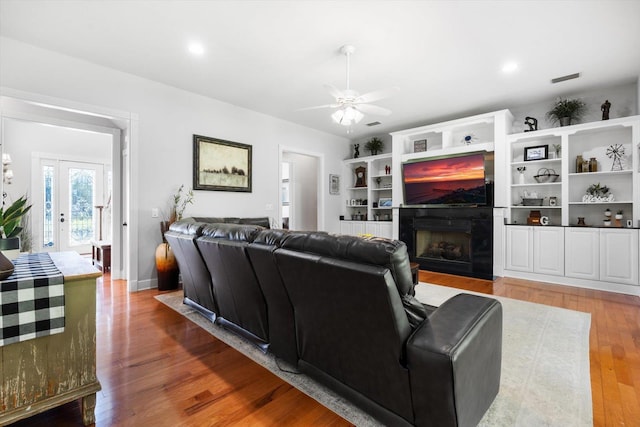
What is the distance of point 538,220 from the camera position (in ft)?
15.1

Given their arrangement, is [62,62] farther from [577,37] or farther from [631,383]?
[631,383]

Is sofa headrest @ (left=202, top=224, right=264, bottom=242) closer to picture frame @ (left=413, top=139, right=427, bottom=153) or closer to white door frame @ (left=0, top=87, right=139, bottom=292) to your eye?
white door frame @ (left=0, top=87, right=139, bottom=292)

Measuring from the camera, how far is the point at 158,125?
407 cm

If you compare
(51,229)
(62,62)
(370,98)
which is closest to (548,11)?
(370,98)

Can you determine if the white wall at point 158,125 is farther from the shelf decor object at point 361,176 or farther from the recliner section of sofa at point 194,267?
the shelf decor object at point 361,176

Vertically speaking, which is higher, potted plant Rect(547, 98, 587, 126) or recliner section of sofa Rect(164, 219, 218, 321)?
potted plant Rect(547, 98, 587, 126)

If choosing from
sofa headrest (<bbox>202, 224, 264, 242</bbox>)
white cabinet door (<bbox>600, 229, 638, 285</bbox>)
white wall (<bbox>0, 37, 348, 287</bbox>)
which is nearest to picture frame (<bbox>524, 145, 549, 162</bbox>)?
white cabinet door (<bbox>600, 229, 638, 285</bbox>)

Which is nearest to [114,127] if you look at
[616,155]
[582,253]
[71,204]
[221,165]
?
[221,165]

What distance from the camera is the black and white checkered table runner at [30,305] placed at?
124 cm

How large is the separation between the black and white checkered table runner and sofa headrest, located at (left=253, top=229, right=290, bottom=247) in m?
0.97

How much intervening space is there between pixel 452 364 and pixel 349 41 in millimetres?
3040

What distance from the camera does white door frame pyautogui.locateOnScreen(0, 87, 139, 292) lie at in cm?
330

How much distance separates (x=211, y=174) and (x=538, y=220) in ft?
17.0

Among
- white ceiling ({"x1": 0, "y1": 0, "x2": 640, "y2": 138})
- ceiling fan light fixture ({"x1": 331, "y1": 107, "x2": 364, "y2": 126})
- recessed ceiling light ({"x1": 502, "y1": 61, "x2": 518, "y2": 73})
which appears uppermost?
white ceiling ({"x1": 0, "y1": 0, "x2": 640, "y2": 138})
